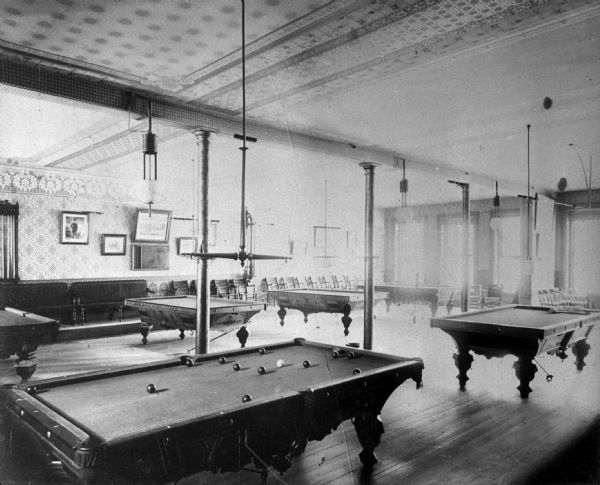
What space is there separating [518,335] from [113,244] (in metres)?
8.36

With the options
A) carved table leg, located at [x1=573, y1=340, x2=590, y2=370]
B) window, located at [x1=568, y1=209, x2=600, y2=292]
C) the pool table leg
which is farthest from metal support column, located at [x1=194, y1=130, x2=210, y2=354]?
window, located at [x1=568, y1=209, x2=600, y2=292]

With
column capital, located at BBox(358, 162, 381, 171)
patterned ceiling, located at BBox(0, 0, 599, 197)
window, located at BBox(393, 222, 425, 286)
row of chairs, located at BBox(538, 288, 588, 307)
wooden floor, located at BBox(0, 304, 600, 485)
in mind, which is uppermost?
patterned ceiling, located at BBox(0, 0, 599, 197)

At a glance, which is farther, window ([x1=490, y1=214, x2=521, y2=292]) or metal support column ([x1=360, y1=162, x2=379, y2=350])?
window ([x1=490, y1=214, x2=521, y2=292])

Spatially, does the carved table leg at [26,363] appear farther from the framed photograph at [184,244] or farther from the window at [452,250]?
the window at [452,250]

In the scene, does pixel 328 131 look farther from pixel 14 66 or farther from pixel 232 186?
pixel 232 186

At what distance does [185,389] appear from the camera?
2.85 meters

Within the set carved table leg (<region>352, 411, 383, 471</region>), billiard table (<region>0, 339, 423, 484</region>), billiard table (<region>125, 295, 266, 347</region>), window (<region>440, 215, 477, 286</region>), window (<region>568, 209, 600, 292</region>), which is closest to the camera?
billiard table (<region>0, 339, 423, 484</region>)

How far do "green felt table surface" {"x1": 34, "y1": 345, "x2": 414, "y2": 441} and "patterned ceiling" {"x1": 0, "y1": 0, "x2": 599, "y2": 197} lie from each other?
252cm

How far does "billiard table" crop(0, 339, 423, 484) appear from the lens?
2.05 m

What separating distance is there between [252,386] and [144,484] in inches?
36.3

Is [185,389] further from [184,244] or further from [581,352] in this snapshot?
[184,244]

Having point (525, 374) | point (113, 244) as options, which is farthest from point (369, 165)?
point (113, 244)

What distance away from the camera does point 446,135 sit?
6.59 meters

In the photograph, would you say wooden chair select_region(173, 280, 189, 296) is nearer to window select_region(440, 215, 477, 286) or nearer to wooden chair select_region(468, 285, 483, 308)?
wooden chair select_region(468, 285, 483, 308)
